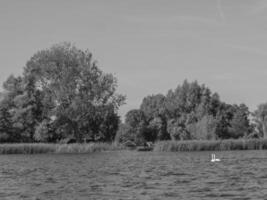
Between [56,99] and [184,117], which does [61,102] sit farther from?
[184,117]

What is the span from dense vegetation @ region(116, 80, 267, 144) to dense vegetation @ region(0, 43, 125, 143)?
540 inches

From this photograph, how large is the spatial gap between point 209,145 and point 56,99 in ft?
79.0

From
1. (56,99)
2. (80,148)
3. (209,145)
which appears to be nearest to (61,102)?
(56,99)

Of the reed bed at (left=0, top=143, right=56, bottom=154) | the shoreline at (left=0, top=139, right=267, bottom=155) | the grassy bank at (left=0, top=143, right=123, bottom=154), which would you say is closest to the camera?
the reed bed at (left=0, top=143, right=56, bottom=154)

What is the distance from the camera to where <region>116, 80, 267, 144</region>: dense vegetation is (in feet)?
349

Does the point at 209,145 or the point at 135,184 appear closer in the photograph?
the point at 135,184

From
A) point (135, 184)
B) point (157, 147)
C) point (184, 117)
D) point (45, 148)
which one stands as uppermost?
point (184, 117)

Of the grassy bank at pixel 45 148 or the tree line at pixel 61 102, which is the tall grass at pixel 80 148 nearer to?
the grassy bank at pixel 45 148

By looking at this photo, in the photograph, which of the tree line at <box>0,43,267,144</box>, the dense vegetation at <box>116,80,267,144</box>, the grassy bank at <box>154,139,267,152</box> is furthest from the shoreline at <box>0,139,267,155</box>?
the dense vegetation at <box>116,80,267,144</box>

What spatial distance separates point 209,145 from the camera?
2872 inches

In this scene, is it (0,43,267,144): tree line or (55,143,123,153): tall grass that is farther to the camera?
(0,43,267,144): tree line

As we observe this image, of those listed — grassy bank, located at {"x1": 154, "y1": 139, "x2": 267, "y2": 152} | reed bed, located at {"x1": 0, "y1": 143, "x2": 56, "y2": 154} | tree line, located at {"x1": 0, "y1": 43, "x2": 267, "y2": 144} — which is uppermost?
tree line, located at {"x1": 0, "y1": 43, "x2": 267, "y2": 144}

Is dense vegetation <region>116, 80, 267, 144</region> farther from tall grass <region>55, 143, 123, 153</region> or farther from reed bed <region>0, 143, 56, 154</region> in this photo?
reed bed <region>0, 143, 56, 154</region>

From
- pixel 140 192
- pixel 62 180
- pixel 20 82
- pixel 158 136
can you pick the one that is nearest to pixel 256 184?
pixel 140 192
